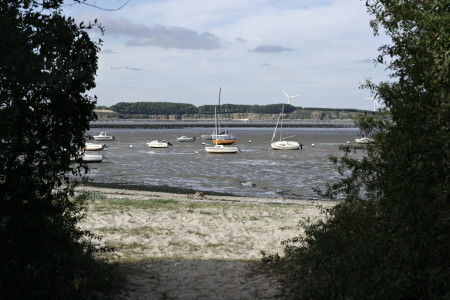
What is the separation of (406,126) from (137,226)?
38.5ft

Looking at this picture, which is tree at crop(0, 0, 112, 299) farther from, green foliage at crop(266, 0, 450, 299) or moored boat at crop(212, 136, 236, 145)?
moored boat at crop(212, 136, 236, 145)

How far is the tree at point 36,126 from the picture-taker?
6.36 meters

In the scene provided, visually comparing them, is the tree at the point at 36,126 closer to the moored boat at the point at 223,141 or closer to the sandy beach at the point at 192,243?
the sandy beach at the point at 192,243

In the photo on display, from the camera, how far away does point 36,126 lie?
22.0 ft

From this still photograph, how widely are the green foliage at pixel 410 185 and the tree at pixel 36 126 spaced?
13.7 feet

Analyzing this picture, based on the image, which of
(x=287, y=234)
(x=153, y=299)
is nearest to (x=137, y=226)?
(x=287, y=234)

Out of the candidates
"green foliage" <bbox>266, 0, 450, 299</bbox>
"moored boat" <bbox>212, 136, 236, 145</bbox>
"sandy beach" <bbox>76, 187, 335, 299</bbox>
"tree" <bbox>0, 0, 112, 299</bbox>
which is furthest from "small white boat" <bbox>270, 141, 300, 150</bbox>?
"tree" <bbox>0, 0, 112, 299</bbox>

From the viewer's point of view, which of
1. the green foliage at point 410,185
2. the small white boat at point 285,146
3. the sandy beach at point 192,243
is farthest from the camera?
the small white boat at point 285,146

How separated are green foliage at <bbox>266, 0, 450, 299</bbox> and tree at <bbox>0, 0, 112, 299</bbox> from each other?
13.7 ft

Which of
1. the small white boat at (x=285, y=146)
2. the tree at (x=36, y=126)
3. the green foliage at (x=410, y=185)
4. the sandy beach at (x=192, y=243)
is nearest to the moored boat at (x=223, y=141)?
the small white boat at (x=285, y=146)

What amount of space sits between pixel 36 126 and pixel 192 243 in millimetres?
9027

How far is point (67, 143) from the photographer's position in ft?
22.7

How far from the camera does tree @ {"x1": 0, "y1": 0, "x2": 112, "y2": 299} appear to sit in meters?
6.36

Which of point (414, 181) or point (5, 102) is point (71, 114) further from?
point (414, 181)
